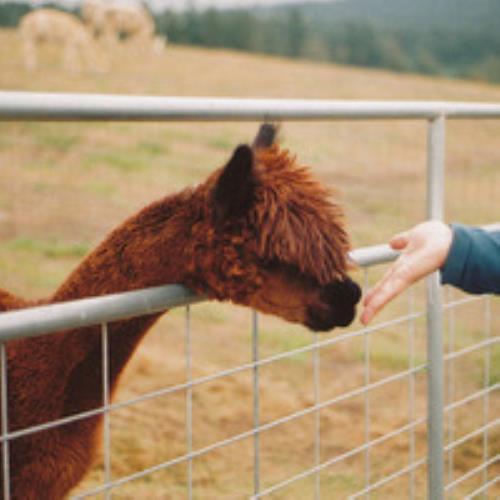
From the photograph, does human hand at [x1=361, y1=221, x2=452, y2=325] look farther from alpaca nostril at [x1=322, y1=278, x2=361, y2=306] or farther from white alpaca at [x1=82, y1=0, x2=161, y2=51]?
white alpaca at [x1=82, y1=0, x2=161, y2=51]

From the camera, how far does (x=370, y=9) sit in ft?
246

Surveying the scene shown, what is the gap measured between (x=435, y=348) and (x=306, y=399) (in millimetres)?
2857

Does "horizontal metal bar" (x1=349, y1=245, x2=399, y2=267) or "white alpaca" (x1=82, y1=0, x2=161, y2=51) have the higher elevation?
"white alpaca" (x1=82, y1=0, x2=161, y2=51)

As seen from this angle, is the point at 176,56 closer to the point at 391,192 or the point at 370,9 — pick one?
the point at 391,192

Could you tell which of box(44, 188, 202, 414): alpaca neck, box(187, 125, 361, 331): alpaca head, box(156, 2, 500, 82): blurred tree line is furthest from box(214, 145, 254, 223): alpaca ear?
box(156, 2, 500, 82): blurred tree line

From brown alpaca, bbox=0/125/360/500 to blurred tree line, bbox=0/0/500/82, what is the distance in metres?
49.7

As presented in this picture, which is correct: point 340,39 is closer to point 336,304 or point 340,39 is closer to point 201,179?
point 201,179

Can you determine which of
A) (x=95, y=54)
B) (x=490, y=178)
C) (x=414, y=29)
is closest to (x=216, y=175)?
(x=490, y=178)

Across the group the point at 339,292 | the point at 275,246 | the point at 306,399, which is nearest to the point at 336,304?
the point at 339,292

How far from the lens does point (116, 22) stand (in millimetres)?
34594

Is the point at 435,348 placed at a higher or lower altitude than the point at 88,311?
lower

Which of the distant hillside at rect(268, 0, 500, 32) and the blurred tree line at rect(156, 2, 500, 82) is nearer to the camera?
the blurred tree line at rect(156, 2, 500, 82)

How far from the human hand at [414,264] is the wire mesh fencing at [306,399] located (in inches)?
14.3

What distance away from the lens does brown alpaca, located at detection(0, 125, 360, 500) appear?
185 centimetres
